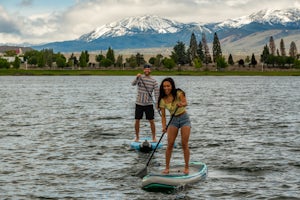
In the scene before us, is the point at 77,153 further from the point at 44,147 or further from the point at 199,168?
the point at 199,168

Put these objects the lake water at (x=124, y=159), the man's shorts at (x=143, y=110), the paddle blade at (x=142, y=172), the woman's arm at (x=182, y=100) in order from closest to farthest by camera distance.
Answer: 1. the woman's arm at (x=182, y=100)
2. the lake water at (x=124, y=159)
3. the paddle blade at (x=142, y=172)
4. the man's shorts at (x=143, y=110)

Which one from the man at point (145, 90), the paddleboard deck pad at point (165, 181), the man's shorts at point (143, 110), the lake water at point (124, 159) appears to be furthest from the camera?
the man's shorts at point (143, 110)

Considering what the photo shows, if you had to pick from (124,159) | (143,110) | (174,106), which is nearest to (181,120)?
(174,106)

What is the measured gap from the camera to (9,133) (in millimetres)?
31750

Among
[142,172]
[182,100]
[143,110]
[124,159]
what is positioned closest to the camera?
[182,100]

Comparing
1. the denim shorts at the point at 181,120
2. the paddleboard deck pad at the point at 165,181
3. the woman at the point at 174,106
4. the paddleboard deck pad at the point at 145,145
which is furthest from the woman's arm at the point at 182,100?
the paddleboard deck pad at the point at 145,145

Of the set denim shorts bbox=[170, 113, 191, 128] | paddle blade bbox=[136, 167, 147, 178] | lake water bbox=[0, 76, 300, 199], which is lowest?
lake water bbox=[0, 76, 300, 199]

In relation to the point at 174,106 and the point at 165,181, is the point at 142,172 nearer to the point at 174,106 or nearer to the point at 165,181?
the point at 165,181

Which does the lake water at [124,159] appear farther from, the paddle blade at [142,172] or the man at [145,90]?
the man at [145,90]

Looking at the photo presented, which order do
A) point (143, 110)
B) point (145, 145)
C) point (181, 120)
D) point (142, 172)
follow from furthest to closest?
point (143, 110) < point (145, 145) < point (142, 172) < point (181, 120)

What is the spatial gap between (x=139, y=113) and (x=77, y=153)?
3154mm

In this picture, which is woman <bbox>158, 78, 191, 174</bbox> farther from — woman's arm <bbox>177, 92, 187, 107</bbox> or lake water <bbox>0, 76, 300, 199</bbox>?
Result: lake water <bbox>0, 76, 300, 199</bbox>

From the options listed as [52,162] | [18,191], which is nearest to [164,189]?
[18,191]

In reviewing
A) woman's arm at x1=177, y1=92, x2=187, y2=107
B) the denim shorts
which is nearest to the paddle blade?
the denim shorts
